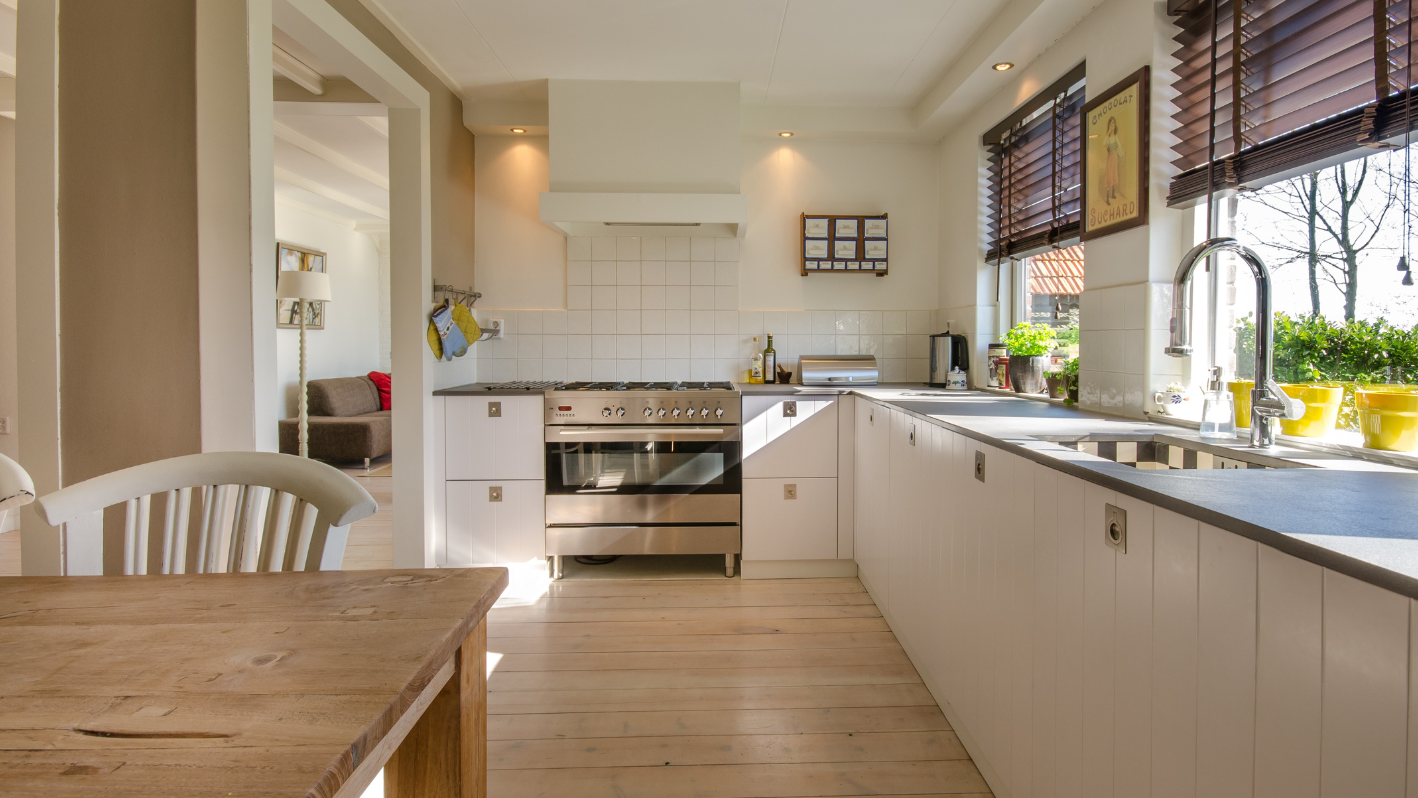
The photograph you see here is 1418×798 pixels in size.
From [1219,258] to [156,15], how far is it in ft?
10.1

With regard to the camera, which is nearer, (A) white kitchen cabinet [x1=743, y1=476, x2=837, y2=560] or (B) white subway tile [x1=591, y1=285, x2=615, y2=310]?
(A) white kitchen cabinet [x1=743, y1=476, x2=837, y2=560]

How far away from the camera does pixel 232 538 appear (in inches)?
44.3

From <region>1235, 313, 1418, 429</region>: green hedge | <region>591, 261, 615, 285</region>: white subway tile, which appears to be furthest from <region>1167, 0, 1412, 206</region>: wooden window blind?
<region>591, 261, 615, 285</region>: white subway tile

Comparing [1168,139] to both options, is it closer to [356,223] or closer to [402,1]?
[402,1]

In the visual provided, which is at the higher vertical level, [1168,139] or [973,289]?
[1168,139]

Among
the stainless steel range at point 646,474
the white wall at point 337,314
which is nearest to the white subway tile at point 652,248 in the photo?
the stainless steel range at point 646,474

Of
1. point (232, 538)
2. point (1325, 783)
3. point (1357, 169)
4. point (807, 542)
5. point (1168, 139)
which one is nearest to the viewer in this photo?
point (1325, 783)

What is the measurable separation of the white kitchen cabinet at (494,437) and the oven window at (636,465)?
4.1 inches

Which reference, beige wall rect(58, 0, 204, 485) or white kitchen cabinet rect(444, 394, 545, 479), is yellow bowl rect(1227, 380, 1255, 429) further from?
beige wall rect(58, 0, 204, 485)

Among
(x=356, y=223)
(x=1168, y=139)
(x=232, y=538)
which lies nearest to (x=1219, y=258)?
(x=1168, y=139)

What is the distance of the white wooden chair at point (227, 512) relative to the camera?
105cm

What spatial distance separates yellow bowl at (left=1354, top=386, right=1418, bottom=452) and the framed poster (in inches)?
36.7

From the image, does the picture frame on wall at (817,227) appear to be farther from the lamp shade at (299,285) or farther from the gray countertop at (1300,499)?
the lamp shade at (299,285)

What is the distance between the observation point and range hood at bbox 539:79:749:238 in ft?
10.9
